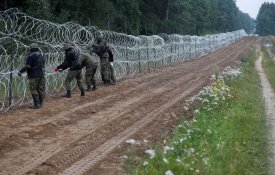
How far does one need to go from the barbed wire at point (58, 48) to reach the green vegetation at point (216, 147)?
17.5 ft

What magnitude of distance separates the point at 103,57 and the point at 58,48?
6.36 ft

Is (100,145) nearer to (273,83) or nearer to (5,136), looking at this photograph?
(5,136)

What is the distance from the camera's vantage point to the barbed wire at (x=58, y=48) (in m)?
13.6

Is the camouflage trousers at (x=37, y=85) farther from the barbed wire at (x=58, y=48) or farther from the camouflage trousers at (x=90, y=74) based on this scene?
the camouflage trousers at (x=90, y=74)

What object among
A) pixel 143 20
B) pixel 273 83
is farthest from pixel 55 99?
pixel 143 20

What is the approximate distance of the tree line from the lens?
3020 cm

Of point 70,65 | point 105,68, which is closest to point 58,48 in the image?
point 105,68

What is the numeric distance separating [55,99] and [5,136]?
503cm

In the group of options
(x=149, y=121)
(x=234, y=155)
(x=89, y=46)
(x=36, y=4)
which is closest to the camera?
(x=234, y=155)

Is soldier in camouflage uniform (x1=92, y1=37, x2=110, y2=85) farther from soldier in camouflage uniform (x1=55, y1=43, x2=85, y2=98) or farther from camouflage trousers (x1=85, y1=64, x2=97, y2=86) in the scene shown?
soldier in camouflage uniform (x1=55, y1=43, x2=85, y2=98)

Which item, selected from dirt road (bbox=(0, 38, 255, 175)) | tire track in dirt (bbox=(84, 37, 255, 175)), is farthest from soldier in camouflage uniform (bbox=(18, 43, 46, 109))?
tire track in dirt (bbox=(84, 37, 255, 175))

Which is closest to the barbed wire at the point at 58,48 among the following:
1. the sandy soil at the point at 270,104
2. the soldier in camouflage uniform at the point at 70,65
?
the soldier in camouflage uniform at the point at 70,65

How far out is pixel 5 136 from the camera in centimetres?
943

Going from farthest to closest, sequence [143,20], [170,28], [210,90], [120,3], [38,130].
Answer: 1. [170,28]
2. [143,20]
3. [120,3]
4. [210,90]
5. [38,130]
